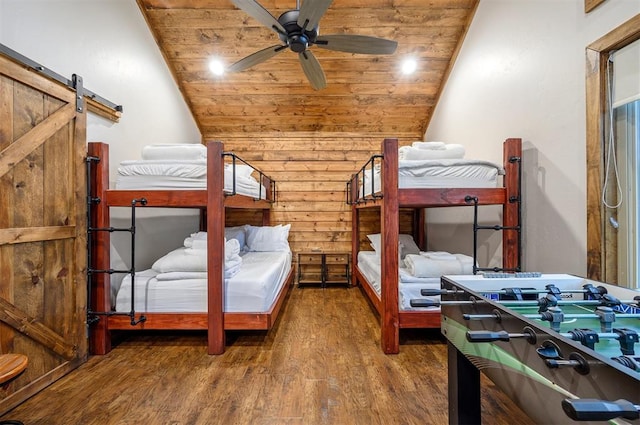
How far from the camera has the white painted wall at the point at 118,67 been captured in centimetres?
201

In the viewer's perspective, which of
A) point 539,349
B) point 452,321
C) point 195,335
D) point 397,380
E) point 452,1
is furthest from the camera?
point 452,1

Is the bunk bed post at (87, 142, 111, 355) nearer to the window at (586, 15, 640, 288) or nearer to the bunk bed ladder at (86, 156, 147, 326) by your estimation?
the bunk bed ladder at (86, 156, 147, 326)

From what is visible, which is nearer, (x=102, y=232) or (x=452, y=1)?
(x=102, y=232)

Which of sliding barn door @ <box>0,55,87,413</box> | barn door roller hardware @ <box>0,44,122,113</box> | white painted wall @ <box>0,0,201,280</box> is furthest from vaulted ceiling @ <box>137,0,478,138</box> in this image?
sliding barn door @ <box>0,55,87,413</box>

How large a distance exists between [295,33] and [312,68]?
499 mm

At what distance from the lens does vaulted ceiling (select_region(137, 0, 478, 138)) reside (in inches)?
132

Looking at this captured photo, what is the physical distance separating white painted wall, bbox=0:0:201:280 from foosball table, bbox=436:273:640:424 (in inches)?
111

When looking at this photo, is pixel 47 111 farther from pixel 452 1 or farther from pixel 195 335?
pixel 452 1

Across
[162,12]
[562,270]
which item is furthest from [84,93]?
[562,270]

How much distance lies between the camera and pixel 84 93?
7.66ft

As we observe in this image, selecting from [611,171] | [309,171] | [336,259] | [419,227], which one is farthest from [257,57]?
[419,227]

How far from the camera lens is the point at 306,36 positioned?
211 centimetres

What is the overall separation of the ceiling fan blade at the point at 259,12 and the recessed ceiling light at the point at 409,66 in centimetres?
223

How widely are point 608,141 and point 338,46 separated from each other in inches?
73.1
